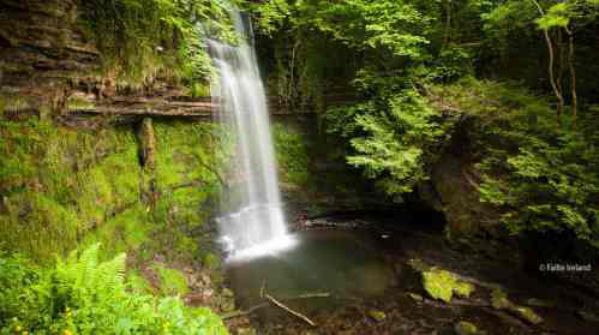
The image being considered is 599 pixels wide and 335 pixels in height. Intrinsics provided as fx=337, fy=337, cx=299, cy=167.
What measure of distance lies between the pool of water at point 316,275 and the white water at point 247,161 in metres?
0.74

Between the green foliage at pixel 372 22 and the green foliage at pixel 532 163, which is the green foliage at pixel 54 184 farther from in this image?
the green foliage at pixel 532 163

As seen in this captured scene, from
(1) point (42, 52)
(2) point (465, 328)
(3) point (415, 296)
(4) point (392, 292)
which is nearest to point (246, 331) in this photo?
(4) point (392, 292)

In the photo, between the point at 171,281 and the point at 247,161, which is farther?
the point at 247,161

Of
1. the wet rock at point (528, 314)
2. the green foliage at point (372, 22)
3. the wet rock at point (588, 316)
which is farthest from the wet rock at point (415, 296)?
the green foliage at point (372, 22)

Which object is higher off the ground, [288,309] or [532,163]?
[532,163]

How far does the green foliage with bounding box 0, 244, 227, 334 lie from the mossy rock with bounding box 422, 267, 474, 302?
5728 mm

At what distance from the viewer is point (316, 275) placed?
869 centimetres

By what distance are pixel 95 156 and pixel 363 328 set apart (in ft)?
21.2

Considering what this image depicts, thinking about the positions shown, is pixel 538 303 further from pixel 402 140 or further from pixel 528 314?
pixel 402 140

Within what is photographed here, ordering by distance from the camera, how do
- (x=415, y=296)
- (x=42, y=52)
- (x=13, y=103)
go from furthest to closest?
(x=415, y=296)
(x=42, y=52)
(x=13, y=103)

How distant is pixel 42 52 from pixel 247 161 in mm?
6081

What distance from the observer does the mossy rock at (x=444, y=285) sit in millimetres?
7470

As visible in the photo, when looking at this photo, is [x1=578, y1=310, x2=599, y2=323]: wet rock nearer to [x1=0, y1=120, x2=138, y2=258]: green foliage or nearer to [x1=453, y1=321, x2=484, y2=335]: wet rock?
[x1=453, y1=321, x2=484, y2=335]: wet rock

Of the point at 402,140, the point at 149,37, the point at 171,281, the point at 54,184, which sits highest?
the point at 149,37
